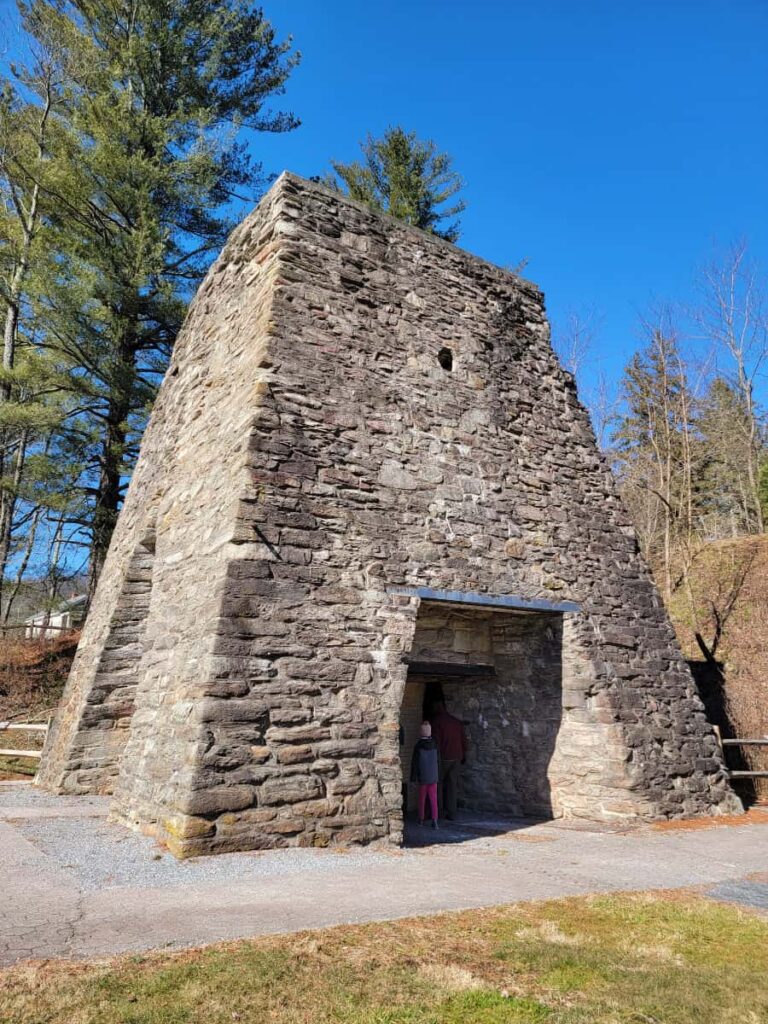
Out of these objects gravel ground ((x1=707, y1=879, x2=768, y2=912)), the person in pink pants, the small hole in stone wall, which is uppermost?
the small hole in stone wall

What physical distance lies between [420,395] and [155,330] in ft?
31.6

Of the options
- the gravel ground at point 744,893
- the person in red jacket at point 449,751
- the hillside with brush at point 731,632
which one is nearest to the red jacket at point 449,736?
the person in red jacket at point 449,751

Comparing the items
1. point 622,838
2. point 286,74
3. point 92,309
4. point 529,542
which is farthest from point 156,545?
point 286,74

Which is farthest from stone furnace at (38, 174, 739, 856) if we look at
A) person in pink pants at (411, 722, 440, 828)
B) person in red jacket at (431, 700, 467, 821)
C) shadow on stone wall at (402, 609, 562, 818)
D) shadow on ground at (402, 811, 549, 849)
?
person in pink pants at (411, 722, 440, 828)

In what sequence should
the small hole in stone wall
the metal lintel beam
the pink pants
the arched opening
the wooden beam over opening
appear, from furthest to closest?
the small hole in stone wall → the arched opening → the wooden beam over opening → the pink pants → the metal lintel beam

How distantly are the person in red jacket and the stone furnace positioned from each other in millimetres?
430

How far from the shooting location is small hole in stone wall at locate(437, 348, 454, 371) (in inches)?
327

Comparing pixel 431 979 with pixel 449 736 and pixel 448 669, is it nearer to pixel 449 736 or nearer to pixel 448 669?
pixel 448 669

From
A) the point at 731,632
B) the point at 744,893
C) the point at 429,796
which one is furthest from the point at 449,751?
the point at 731,632

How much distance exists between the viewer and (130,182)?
14.7 m

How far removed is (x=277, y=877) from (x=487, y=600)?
3651mm

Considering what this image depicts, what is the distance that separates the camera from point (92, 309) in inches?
547

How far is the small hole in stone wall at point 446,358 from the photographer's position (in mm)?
8311

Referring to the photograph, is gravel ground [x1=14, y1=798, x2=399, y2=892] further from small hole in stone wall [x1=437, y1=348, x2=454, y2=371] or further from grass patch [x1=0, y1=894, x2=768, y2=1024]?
small hole in stone wall [x1=437, y1=348, x2=454, y2=371]
